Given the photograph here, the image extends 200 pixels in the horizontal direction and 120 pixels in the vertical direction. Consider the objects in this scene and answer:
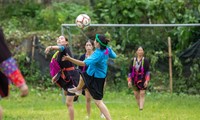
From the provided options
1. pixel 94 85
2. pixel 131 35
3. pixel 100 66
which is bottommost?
pixel 94 85

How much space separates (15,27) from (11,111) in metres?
9.17

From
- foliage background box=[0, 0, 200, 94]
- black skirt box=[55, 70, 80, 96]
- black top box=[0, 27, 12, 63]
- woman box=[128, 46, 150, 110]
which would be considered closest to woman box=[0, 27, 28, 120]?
black top box=[0, 27, 12, 63]

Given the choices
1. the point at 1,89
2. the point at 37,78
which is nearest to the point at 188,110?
the point at 37,78

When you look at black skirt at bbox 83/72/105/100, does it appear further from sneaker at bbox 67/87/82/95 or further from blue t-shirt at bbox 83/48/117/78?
sneaker at bbox 67/87/82/95

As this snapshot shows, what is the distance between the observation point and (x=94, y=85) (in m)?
10.9

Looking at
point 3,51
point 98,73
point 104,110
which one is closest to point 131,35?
point 98,73

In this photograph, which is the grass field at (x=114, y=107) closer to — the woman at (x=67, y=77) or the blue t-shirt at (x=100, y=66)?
the woman at (x=67, y=77)

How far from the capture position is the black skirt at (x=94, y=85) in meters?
10.8

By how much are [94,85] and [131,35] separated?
30.0 feet

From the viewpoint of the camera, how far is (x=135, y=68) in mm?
14914

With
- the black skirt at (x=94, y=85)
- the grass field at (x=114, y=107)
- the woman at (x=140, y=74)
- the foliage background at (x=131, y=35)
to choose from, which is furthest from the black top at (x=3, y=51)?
the foliage background at (x=131, y=35)

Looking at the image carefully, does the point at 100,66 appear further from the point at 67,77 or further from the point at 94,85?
the point at 67,77

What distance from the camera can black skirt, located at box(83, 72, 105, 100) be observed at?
10.8 metres

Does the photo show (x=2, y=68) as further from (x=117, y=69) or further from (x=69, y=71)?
(x=117, y=69)
